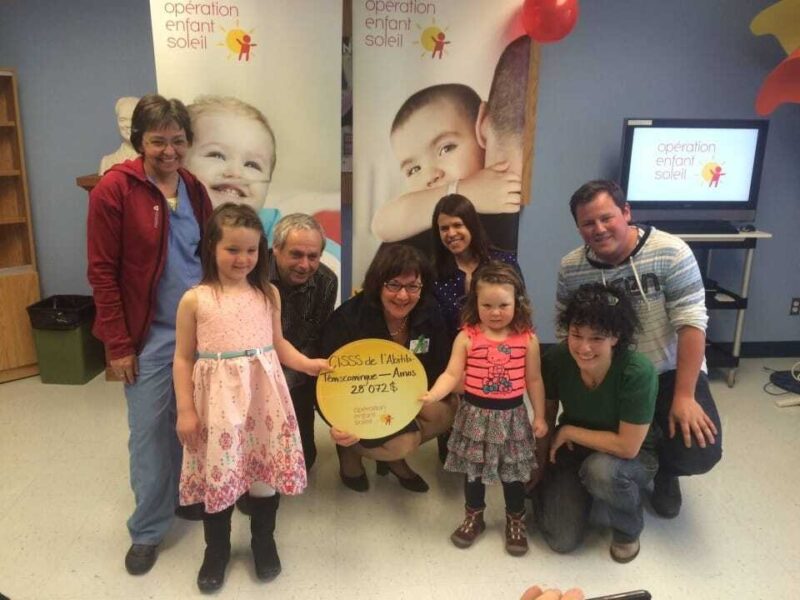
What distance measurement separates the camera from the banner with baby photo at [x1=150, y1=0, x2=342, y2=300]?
9.59ft

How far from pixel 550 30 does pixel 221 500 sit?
2.48 meters

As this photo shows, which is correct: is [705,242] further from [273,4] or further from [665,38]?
[273,4]

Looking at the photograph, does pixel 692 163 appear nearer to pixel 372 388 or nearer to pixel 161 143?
pixel 372 388

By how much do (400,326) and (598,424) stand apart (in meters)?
0.73

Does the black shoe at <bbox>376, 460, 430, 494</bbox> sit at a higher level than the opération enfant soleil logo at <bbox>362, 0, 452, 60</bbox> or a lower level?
lower

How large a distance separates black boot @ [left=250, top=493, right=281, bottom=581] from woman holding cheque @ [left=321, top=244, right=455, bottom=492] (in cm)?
34

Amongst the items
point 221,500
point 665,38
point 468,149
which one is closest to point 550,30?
point 468,149

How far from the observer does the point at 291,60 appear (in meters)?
2.99

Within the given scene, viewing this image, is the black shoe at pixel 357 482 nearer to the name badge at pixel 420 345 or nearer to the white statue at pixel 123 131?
the name badge at pixel 420 345

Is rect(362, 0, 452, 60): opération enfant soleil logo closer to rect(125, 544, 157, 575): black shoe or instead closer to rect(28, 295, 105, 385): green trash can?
rect(28, 295, 105, 385): green trash can

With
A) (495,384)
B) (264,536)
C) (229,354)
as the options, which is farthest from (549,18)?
(264,536)

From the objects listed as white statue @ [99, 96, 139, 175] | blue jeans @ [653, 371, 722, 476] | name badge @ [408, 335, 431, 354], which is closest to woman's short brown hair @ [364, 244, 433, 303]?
name badge @ [408, 335, 431, 354]

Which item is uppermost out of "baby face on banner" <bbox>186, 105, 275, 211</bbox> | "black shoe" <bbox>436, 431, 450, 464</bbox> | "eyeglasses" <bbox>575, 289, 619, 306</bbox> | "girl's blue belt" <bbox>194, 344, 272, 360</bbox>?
"baby face on banner" <bbox>186, 105, 275, 211</bbox>

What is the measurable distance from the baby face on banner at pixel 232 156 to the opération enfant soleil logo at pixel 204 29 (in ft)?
1.00
